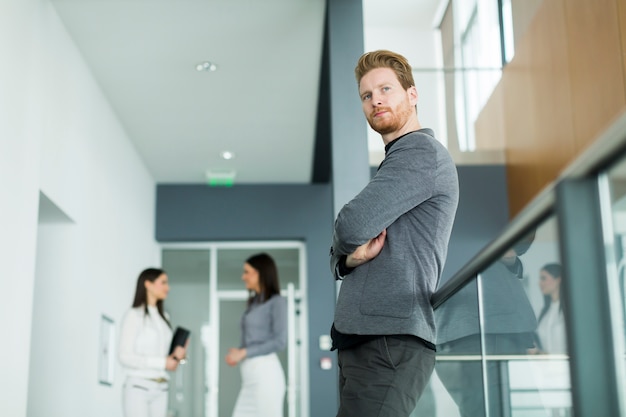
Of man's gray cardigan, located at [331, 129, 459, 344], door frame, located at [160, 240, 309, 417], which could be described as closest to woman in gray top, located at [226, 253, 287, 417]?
man's gray cardigan, located at [331, 129, 459, 344]

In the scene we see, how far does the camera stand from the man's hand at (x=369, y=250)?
1881mm

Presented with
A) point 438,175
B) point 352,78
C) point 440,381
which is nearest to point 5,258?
point 352,78

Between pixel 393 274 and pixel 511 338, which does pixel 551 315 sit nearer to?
pixel 511 338

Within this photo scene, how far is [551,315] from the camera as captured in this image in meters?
1.40

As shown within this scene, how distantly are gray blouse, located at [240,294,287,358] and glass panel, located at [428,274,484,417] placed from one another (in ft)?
8.21

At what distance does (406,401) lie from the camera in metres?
1.81

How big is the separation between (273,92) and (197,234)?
2.92m

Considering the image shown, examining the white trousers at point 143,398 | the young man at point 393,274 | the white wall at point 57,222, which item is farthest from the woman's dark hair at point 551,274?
the white trousers at point 143,398

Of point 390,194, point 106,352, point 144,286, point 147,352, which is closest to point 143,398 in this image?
point 147,352

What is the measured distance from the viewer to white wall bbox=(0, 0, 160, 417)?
14.6 ft

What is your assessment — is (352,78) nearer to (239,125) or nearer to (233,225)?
(239,125)

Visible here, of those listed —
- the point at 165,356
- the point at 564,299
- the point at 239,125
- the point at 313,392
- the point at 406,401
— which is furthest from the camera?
the point at 313,392

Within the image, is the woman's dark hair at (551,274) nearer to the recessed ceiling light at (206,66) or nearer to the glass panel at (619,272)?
the glass panel at (619,272)

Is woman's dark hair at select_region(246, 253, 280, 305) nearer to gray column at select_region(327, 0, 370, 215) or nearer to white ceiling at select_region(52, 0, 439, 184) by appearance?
gray column at select_region(327, 0, 370, 215)
